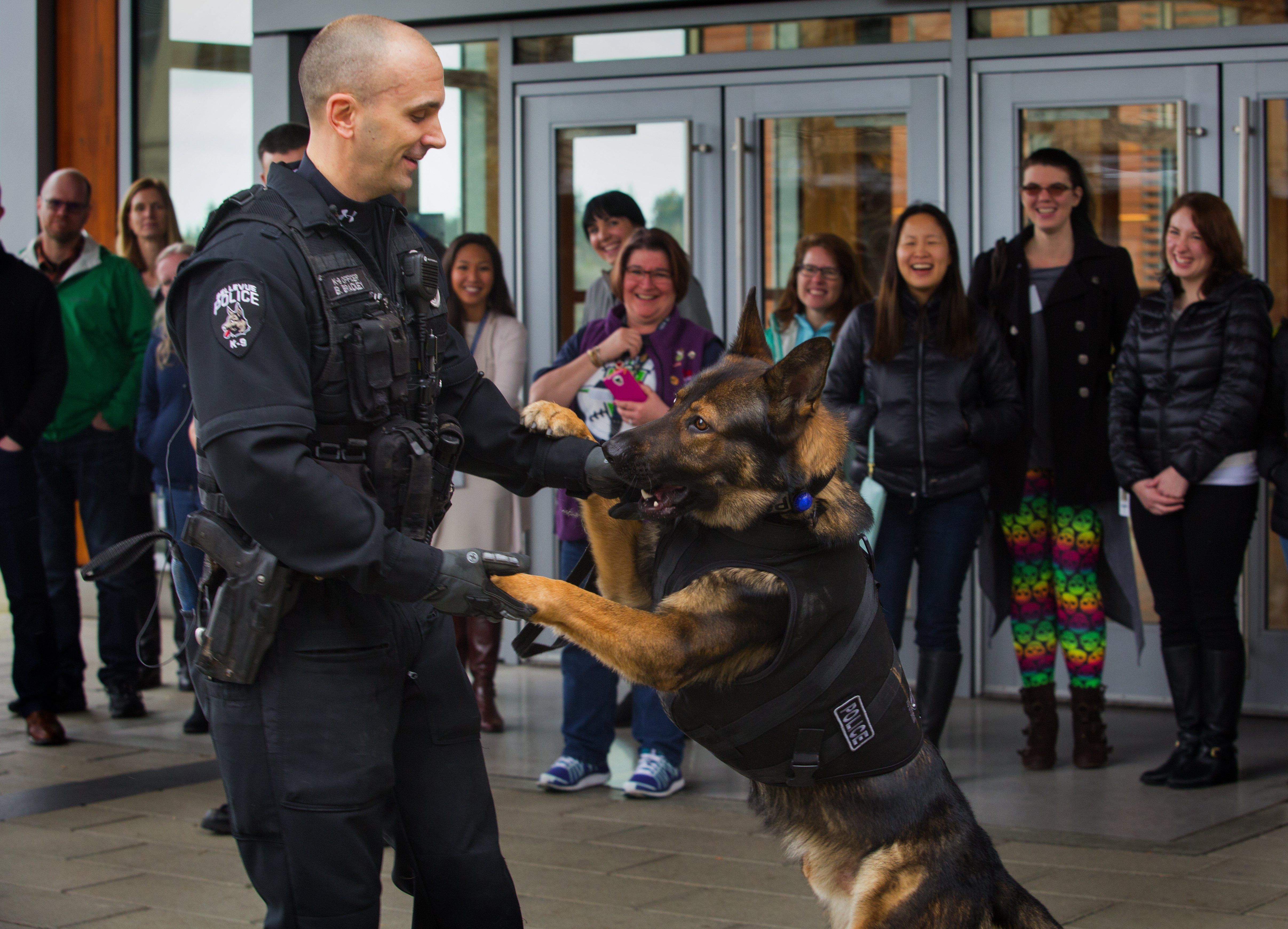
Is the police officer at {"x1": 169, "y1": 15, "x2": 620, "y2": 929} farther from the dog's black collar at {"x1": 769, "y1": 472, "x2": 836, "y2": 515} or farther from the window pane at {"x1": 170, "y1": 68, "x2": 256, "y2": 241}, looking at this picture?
the window pane at {"x1": 170, "y1": 68, "x2": 256, "y2": 241}

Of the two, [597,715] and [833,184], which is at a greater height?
[833,184]

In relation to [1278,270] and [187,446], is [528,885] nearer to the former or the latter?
[187,446]

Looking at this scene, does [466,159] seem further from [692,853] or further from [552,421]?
[552,421]

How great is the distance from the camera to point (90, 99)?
8.66 metres

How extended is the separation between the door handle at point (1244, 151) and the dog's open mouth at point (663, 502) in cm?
436

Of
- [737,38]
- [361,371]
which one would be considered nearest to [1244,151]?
[737,38]

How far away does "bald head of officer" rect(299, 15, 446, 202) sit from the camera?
2.20m

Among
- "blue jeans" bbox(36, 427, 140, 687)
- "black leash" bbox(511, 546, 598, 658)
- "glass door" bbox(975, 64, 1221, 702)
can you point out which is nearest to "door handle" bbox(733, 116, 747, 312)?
"glass door" bbox(975, 64, 1221, 702)

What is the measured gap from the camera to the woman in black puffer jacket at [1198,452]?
190 inches

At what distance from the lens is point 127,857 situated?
422 cm

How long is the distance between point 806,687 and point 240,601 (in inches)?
41.3

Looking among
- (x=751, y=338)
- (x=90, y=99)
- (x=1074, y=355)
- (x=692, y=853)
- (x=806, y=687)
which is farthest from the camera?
(x=90, y=99)

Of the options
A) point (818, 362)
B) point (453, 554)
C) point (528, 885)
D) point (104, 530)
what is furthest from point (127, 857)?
point (818, 362)

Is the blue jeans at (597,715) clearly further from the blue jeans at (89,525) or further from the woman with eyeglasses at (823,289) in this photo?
the blue jeans at (89,525)
